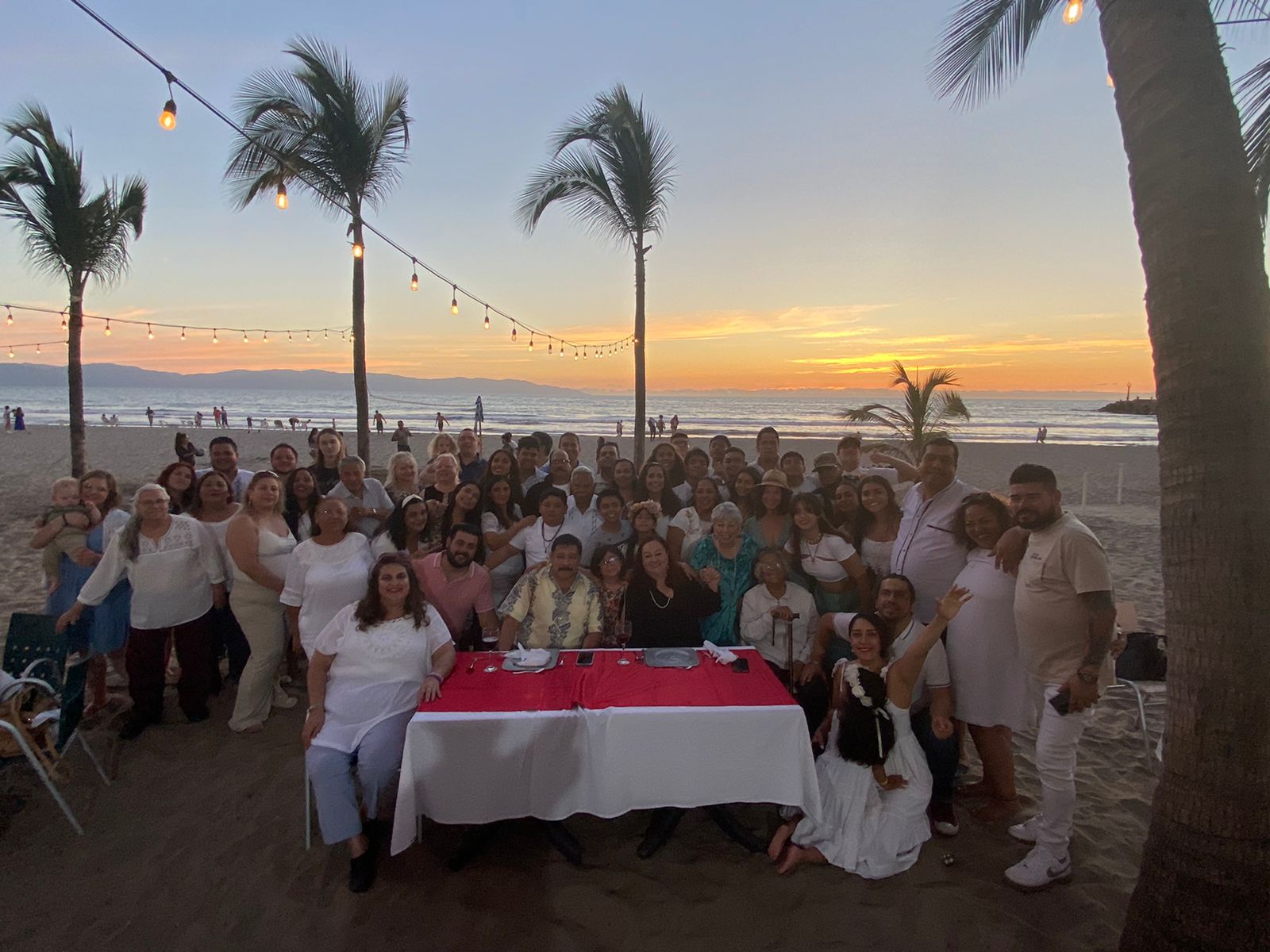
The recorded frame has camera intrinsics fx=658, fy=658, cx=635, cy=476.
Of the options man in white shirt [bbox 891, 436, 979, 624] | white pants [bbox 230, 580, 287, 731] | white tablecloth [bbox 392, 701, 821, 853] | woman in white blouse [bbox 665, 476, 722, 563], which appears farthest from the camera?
woman in white blouse [bbox 665, 476, 722, 563]

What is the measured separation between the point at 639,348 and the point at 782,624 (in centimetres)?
792

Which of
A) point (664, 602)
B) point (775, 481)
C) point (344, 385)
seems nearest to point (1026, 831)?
point (664, 602)

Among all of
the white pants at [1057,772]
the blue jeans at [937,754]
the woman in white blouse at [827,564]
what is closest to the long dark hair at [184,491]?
the woman in white blouse at [827,564]

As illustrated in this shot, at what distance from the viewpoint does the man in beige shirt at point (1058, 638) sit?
2.94 m

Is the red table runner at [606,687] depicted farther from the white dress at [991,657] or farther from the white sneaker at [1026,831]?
the white sneaker at [1026,831]

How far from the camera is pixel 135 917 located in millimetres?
2891

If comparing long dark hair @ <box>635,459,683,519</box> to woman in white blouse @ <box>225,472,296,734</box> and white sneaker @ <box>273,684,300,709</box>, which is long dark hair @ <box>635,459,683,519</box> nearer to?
woman in white blouse @ <box>225,472,296,734</box>

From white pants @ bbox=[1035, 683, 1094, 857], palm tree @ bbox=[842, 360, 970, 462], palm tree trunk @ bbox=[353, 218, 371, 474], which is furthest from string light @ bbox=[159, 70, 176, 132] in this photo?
palm tree @ bbox=[842, 360, 970, 462]

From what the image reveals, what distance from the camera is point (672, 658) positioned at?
3.50 metres

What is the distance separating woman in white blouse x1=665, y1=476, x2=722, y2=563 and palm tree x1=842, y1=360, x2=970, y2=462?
7.53 m

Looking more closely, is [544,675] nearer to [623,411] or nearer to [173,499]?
[173,499]

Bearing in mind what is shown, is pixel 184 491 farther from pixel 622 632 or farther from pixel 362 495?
pixel 622 632

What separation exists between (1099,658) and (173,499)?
19.8ft

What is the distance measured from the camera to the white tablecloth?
2.91 m
